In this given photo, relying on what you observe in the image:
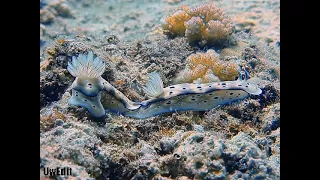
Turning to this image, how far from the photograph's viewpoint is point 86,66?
8.14 ft

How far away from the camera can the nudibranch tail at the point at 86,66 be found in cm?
247

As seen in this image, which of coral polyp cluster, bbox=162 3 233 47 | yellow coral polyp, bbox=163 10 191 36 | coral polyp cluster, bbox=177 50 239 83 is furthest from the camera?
yellow coral polyp, bbox=163 10 191 36

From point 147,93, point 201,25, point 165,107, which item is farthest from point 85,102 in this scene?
point 201,25

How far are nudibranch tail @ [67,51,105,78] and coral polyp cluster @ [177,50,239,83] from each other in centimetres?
113

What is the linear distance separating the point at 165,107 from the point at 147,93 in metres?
0.22

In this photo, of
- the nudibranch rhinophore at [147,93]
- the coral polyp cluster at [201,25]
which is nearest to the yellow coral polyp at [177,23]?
the coral polyp cluster at [201,25]

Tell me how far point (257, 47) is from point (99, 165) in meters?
3.17

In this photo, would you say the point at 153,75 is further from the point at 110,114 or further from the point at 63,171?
the point at 63,171

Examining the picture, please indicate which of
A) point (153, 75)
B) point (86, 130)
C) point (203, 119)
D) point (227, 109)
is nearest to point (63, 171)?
point (86, 130)

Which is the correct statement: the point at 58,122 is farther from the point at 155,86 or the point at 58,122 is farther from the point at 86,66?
the point at 155,86

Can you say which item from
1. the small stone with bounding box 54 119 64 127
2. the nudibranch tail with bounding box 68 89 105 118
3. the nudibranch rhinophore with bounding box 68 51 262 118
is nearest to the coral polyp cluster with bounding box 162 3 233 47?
the nudibranch rhinophore with bounding box 68 51 262 118

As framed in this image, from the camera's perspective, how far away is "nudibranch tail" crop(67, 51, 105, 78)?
2474 mm

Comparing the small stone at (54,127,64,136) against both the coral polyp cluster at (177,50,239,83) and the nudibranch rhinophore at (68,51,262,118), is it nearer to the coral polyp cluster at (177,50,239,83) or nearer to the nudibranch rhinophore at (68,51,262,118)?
the nudibranch rhinophore at (68,51,262,118)
